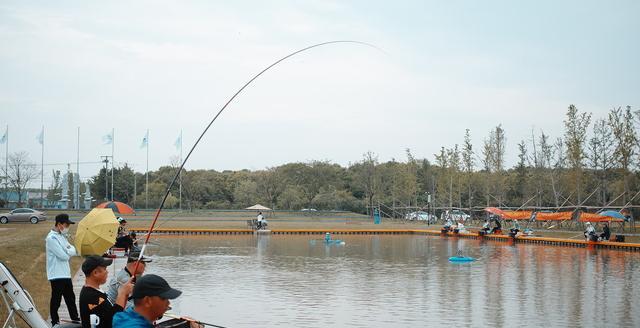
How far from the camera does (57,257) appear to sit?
9258 millimetres

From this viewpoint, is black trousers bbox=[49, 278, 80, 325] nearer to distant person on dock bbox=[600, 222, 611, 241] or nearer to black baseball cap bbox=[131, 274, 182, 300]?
black baseball cap bbox=[131, 274, 182, 300]

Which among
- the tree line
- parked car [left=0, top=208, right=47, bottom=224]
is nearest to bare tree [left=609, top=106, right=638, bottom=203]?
the tree line

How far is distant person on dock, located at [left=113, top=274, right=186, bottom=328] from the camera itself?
4.42 metres

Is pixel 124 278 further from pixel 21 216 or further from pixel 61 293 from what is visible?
pixel 21 216

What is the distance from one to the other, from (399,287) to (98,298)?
12.9m

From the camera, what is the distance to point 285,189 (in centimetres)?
8088

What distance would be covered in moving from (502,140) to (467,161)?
156 inches

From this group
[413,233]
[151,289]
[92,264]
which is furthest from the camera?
[413,233]

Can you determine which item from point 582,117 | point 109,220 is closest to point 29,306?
point 109,220

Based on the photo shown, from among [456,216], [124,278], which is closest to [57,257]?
[124,278]

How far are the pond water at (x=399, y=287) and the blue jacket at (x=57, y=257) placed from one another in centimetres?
409

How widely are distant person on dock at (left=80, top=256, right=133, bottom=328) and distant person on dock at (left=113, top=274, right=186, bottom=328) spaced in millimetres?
1192

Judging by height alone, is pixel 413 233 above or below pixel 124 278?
below

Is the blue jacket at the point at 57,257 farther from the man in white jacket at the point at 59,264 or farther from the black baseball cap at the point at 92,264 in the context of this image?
the black baseball cap at the point at 92,264
